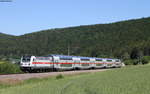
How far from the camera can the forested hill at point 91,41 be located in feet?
419

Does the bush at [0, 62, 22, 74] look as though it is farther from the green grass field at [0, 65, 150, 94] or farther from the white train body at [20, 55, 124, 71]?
the green grass field at [0, 65, 150, 94]

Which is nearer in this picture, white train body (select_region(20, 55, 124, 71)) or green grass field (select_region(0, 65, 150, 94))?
green grass field (select_region(0, 65, 150, 94))

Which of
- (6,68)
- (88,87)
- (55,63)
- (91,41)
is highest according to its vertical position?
(91,41)

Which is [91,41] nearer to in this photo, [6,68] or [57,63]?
[57,63]

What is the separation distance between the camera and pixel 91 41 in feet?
487

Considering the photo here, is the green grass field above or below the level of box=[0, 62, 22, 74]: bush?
below

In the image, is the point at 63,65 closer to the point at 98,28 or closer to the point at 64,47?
the point at 64,47

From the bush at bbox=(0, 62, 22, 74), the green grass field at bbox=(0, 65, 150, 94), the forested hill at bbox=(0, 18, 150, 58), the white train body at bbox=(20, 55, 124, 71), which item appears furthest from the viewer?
the forested hill at bbox=(0, 18, 150, 58)

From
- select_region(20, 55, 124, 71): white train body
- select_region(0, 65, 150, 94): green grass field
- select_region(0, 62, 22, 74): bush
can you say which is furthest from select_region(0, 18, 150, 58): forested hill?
select_region(0, 65, 150, 94): green grass field

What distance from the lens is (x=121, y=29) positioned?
153500mm

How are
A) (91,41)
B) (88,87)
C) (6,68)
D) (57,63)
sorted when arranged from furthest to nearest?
(91,41), (57,63), (6,68), (88,87)

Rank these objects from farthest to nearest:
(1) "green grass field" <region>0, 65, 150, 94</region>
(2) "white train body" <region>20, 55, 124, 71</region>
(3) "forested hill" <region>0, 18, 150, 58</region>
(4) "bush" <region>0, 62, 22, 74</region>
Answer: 1. (3) "forested hill" <region>0, 18, 150, 58</region>
2. (4) "bush" <region>0, 62, 22, 74</region>
3. (2) "white train body" <region>20, 55, 124, 71</region>
4. (1) "green grass field" <region>0, 65, 150, 94</region>

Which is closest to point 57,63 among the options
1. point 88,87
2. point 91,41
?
point 88,87

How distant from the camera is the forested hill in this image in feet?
419
